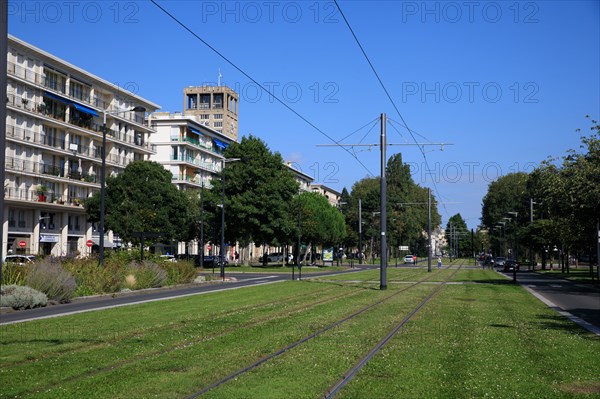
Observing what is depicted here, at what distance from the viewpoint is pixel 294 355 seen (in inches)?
441

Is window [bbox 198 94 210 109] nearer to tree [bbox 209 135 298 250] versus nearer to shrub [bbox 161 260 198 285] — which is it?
tree [bbox 209 135 298 250]

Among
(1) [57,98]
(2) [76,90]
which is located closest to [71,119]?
(2) [76,90]

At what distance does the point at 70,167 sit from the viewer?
7244 centimetres

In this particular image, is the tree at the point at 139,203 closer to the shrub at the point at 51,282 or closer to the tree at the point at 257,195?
the tree at the point at 257,195

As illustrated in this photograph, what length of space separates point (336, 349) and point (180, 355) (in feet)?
8.79

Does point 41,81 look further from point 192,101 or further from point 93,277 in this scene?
point 192,101

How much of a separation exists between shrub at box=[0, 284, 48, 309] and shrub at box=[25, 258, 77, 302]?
50.2 inches

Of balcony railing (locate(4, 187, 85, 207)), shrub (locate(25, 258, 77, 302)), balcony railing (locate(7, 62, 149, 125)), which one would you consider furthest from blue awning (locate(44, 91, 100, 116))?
shrub (locate(25, 258, 77, 302))

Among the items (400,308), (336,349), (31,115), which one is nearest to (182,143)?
(31,115)

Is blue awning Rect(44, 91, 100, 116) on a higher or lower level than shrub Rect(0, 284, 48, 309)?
higher

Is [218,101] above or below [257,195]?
above

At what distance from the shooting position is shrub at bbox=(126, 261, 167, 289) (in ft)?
107

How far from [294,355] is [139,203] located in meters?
58.7

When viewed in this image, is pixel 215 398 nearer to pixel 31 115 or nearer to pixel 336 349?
pixel 336 349
